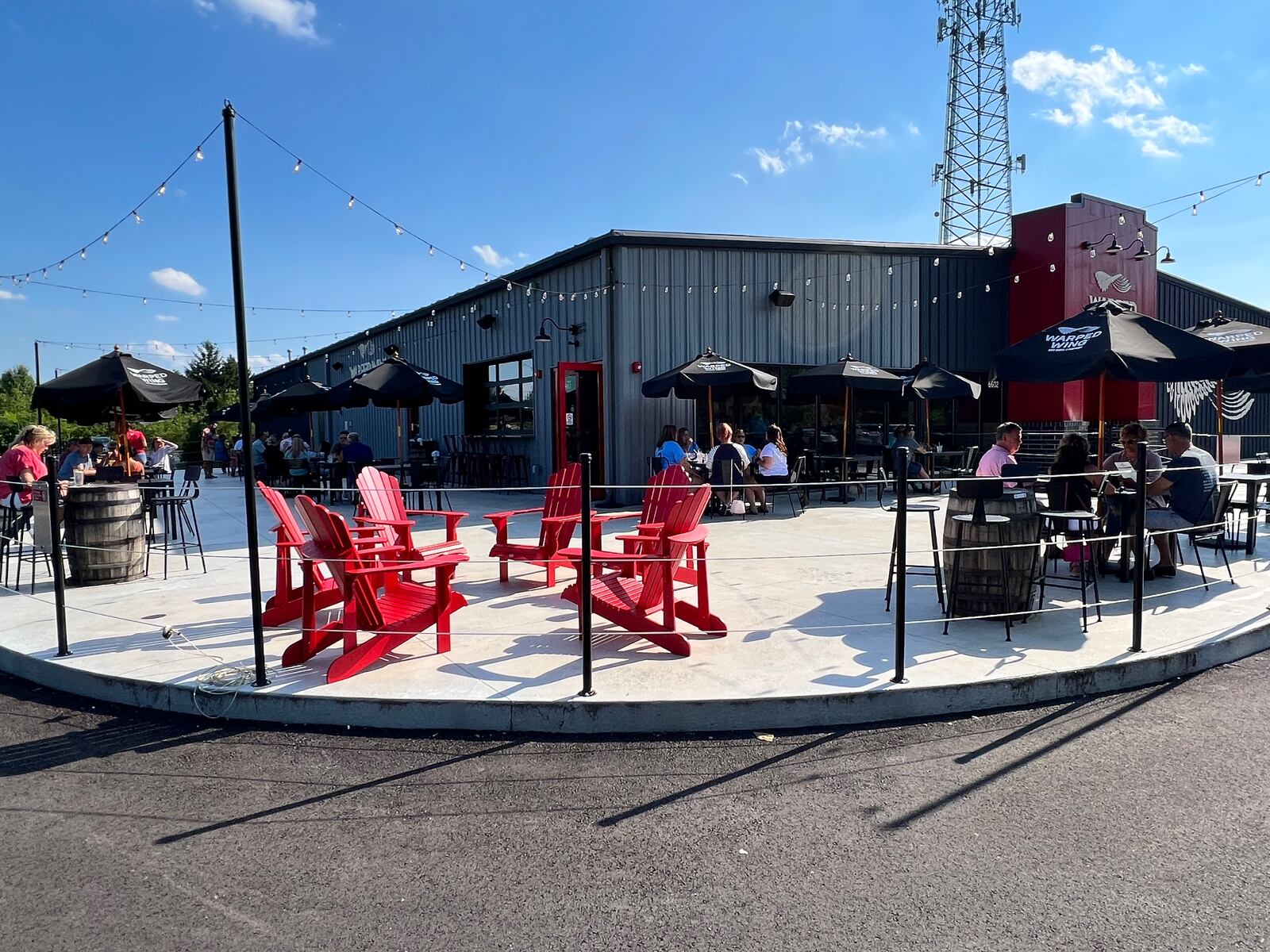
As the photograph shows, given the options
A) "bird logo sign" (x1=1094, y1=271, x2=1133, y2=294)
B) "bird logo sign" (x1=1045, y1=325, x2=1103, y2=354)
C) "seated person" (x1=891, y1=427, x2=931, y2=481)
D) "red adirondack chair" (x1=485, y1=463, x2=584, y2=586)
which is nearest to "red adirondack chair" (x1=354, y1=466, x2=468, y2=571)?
"red adirondack chair" (x1=485, y1=463, x2=584, y2=586)

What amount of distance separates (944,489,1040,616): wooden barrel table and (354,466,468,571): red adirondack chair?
3.45 metres

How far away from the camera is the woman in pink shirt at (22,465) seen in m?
8.23

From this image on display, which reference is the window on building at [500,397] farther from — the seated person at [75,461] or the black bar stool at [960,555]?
the black bar stool at [960,555]

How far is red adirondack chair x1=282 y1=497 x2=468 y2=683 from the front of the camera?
179 inches

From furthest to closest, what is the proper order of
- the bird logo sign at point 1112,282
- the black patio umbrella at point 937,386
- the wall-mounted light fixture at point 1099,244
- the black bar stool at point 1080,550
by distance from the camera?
the bird logo sign at point 1112,282
the wall-mounted light fixture at point 1099,244
the black patio umbrella at point 937,386
the black bar stool at point 1080,550

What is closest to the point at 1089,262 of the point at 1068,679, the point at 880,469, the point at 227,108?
the point at 880,469

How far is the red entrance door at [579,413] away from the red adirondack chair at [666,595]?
28.1 feet

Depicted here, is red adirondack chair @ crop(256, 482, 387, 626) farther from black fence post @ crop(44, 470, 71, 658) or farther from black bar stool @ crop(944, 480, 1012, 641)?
black bar stool @ crop(944, 480, 1012, 641)

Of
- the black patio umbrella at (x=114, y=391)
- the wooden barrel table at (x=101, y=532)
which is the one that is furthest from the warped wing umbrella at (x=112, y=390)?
the wooden barrel table at (x=101, y=532)

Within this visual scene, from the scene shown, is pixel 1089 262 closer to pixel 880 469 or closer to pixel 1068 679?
pixel 880 469

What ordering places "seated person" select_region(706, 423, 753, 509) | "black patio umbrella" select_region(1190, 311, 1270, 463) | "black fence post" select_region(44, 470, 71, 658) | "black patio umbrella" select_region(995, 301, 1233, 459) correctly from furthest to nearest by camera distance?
1. "seated person" select_region(706, 423, 753, 509)
2. "black patio umbrella" select_region(1190, 311, 1270, 463)
3. "black patio umbrella" select_region(995, 301, 1233, 459)
4. "black fence post" select_region(44, 470, 71, 658)

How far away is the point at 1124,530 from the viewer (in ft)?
20.0

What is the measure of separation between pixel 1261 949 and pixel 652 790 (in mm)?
1984

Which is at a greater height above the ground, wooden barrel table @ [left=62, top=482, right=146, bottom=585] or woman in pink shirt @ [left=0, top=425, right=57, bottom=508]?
woman in pink shirt @ [left=0, top=425, right=57, bottom=508]
